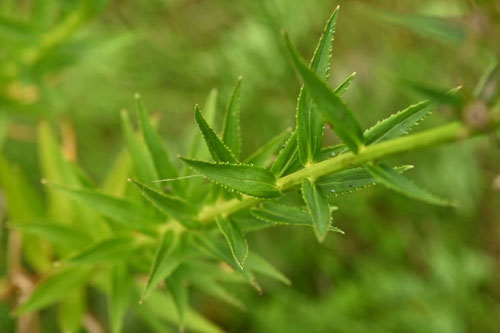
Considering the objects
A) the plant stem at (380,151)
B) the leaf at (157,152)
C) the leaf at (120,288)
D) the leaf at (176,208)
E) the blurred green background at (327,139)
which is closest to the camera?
the plant stem at (380,151)

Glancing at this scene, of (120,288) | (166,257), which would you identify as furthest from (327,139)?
(166,257)

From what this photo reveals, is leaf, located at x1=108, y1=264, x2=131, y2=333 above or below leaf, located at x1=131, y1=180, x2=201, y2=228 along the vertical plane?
below

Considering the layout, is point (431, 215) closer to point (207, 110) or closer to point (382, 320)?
point (382, 320)

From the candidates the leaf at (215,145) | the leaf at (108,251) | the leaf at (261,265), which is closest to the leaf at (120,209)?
the leaf at (108,251)

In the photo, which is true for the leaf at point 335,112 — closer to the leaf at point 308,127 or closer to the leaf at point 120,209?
the leaf at point 308,127

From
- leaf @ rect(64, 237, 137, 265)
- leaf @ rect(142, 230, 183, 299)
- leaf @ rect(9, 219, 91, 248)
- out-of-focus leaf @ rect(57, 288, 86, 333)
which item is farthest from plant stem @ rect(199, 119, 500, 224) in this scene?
out-of-focus leaf @ rect(57, 288, 86, 333)

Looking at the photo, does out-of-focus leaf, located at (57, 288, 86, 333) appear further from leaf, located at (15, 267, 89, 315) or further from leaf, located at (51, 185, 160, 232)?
leaf, located at (51, 185, 160, 232)
